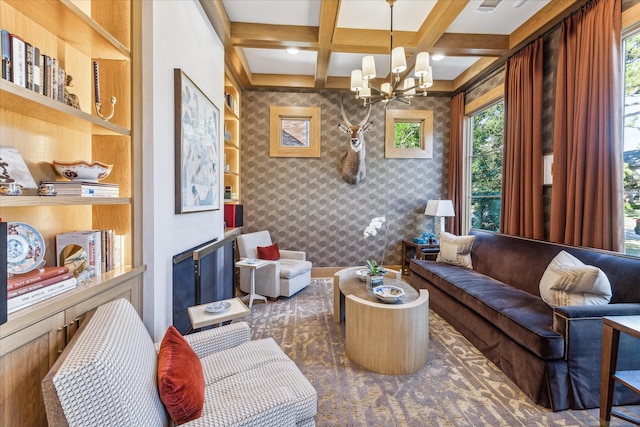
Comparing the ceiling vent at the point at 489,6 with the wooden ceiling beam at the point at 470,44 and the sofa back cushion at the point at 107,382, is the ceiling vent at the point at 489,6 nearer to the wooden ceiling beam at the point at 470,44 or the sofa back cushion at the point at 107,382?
the wooden ceiling beam at the point at 470,44

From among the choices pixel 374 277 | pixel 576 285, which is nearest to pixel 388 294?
pixel 374 277

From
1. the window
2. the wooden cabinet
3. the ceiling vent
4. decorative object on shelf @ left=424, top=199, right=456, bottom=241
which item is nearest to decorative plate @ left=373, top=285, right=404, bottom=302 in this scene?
the window

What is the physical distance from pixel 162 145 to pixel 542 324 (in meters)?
2.99

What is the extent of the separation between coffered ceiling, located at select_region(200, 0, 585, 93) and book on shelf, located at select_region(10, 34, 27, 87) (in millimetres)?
2005

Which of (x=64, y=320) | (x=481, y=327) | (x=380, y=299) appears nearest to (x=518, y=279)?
(x=481, y=327)

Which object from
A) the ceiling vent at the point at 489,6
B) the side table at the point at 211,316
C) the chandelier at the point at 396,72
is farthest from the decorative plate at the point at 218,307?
the ceiling vent at the point at 489,6

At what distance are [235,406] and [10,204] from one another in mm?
1181

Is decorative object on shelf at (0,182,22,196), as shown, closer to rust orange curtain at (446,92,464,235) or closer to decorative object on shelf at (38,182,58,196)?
decorative object on shelf at (38,182,58,196)

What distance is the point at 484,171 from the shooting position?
15.0ft

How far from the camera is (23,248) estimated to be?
1286 millimetres

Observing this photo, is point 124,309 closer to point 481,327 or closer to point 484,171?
point 481,327

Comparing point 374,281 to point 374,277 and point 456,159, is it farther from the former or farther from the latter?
point 456,159

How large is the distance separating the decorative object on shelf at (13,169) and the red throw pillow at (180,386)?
978 mm

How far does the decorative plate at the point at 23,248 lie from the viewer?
123cm
